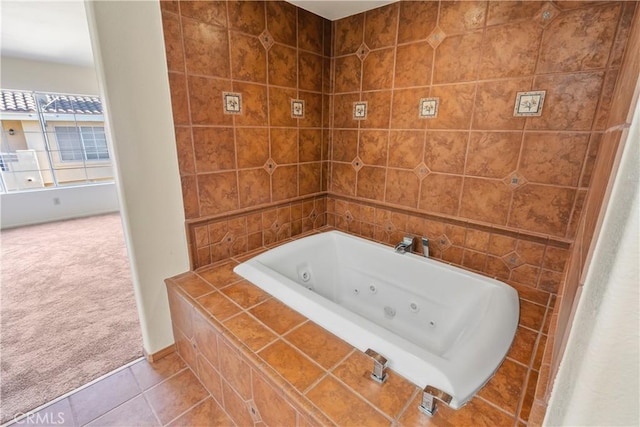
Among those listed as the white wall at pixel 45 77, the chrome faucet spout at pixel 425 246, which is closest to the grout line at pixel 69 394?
the chrome faucet spout at pixel 425 246

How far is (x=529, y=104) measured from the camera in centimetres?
135

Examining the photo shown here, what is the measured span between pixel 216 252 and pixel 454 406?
1410 mm

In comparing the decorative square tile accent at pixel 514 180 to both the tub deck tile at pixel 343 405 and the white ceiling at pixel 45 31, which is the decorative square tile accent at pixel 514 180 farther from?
the white ceiling at pixel 45 31

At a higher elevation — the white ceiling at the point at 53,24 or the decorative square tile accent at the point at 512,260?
the white ceiling at the point at 53,24

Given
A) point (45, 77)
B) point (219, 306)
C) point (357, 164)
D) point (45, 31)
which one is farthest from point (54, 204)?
point (357, 164)

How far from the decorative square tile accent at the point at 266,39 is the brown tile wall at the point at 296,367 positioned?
4.49 feet

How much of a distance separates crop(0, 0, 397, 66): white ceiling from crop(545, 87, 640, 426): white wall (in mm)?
1849

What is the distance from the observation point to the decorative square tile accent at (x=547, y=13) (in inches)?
49.1

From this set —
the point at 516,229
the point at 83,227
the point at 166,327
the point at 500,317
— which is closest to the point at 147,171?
the point at 166,327

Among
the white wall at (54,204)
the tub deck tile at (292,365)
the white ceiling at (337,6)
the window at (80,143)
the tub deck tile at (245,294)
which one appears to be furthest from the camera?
the window at (80,143)

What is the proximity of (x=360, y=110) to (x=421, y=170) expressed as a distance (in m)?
0.60

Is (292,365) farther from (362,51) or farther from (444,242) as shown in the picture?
(362,51)

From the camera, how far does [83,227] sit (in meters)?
4.00

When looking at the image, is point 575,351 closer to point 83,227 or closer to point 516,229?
point 516,229
